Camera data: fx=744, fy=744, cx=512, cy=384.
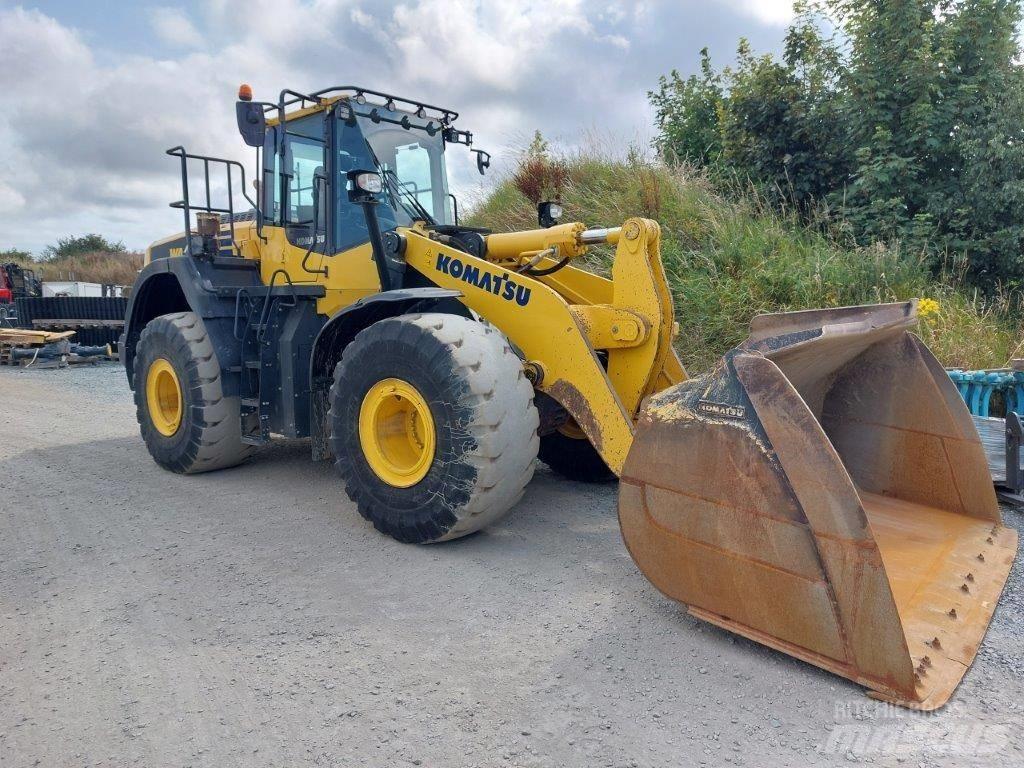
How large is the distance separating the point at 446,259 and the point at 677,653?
2.59m

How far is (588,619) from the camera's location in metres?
3.00

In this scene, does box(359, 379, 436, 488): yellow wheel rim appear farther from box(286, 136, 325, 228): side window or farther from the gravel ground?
box(286, 136, 325, 228): side window

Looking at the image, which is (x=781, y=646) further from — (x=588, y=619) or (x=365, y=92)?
(x=365, y=92)

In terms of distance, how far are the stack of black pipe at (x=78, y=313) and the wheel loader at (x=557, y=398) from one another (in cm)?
1096

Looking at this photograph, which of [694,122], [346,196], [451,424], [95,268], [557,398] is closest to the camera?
[451,424]

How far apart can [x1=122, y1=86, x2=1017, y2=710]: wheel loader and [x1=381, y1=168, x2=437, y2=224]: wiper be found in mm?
16

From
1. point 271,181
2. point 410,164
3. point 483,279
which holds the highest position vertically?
point 410,164

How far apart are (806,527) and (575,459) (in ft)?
8.85

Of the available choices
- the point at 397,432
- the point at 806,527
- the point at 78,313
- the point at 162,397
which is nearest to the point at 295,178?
the point at 162,397

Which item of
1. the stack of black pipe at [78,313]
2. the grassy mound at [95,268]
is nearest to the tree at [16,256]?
the grassy mound at [95,268]

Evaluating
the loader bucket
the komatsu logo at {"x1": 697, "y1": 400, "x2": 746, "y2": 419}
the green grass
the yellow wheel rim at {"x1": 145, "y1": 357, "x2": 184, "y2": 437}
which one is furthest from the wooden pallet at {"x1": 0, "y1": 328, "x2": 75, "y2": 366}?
the komatsu logo at {"x1": 697, "y1": 400, "x2": 746, "y2": 419}

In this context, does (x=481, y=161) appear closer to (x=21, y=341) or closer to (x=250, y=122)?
(x=250, y=122)

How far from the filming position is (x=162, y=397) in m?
5.69

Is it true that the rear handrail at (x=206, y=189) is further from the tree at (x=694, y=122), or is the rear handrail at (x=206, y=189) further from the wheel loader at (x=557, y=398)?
the tree at (x=694, y=122)
